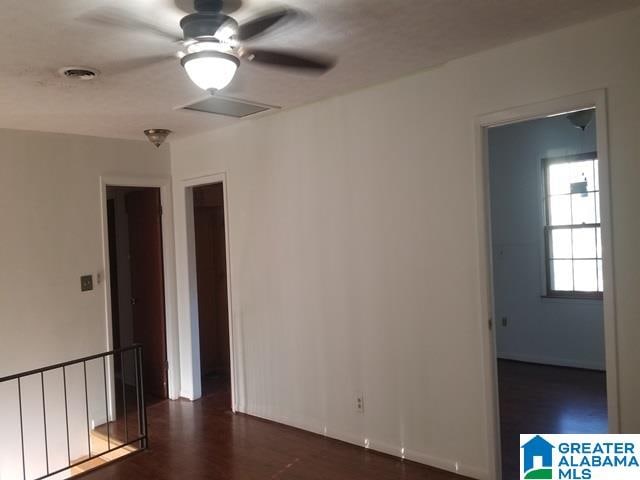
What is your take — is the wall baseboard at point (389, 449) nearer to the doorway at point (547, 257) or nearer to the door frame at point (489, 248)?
the door frame at point (489, 248)

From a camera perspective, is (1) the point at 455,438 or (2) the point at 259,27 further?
(1) the point at 455,438

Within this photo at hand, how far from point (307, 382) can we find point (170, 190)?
2347 millimetres

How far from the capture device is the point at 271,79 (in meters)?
3.12

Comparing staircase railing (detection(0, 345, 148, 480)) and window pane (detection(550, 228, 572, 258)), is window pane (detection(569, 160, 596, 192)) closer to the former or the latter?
window pane (detection(550, 228, 572, 258))

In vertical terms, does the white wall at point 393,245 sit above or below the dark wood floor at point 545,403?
above

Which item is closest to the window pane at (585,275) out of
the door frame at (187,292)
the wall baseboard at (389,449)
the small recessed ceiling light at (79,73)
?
the wall baseboard at (389,449)

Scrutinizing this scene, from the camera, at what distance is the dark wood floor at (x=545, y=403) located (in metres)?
3.79

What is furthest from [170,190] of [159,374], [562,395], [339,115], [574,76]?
[562,395]

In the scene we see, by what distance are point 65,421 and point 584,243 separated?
5.23 meters

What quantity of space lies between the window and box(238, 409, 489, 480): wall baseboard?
302cm

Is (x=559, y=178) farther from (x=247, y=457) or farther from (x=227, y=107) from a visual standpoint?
(x=247, y=457)

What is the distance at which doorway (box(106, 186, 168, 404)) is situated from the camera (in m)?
5.07

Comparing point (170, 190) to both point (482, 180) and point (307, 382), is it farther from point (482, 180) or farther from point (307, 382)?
point (482, 180)

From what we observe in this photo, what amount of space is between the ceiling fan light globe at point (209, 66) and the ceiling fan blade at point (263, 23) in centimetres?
23
